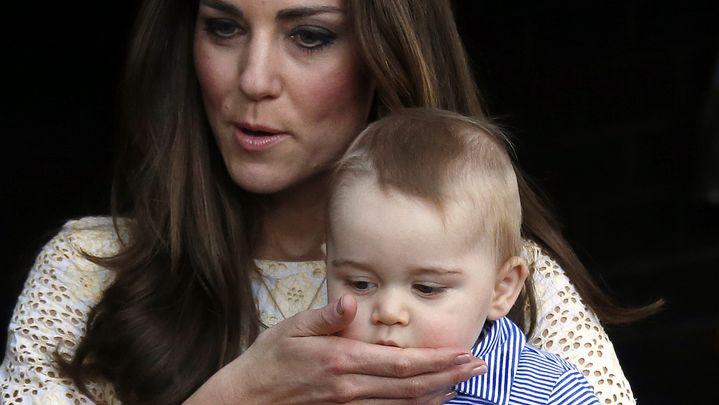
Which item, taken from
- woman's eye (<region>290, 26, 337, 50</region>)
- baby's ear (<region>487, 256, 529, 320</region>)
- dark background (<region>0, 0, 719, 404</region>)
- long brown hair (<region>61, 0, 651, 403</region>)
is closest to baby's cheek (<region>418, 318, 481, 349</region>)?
baby's ear (<region>487, 256, 529, 320</region>)

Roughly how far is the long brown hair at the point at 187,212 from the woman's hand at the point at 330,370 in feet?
1.11

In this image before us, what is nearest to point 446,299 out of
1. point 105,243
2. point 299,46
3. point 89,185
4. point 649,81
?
point 299,46

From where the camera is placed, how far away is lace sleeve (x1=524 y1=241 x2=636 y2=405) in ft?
11.0

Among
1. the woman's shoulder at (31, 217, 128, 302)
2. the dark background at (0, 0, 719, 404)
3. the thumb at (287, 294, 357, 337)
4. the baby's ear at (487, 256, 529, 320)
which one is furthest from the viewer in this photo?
the dark background at (0, 0, 719, 404)

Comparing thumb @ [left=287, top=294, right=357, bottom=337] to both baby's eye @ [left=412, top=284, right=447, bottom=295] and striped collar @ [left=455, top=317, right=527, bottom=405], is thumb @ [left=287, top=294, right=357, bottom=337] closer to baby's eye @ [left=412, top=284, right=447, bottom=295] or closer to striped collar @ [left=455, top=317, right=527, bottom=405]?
baby's eye @ [left=412, top=284, right=447, bottom=295]

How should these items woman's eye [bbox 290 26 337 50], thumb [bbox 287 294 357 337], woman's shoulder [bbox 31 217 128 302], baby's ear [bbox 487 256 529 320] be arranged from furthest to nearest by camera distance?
1. woman's shoulder [bbox 31 217 128 302]
2. woman's eye [bbox 290 26 337 50]
3. baby's ear [bbox 487 256 529 320]
4. thumb [bbox 287 294 357 337]

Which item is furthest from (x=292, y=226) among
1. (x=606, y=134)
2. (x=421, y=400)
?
(x=606, y=134)

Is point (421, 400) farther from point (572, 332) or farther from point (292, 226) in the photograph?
point (292, 226)

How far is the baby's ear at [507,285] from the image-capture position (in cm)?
292

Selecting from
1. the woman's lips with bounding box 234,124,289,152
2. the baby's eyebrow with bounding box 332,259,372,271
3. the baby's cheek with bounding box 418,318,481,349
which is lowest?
the baby's cheek with bounding box 418,318,481,349

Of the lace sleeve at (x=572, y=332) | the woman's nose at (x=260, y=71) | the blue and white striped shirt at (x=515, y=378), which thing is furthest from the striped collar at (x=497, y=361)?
the woman's nose at (x=260, y=71)

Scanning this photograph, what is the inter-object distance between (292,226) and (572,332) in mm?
701

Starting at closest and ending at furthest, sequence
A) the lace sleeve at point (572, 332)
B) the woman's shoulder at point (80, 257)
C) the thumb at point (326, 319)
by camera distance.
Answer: the thumb at point (326, 319)
the lace sleeve at point (572, 332)
the woman's shoulder at point (80, 257)

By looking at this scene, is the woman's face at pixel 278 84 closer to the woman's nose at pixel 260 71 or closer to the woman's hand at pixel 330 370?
the woman's nose at pixel 260 71
